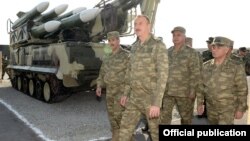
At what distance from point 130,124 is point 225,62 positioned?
1233mm

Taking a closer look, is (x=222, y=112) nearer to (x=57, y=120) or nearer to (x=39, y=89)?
(x=57, y=120)

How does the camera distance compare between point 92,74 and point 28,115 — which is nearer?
point 28,115

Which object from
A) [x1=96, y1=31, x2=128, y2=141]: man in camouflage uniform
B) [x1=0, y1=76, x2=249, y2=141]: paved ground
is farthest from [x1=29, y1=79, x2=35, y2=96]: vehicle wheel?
[x1=96, y1=31, x2=128, y2=141]: man in camouflage uniform

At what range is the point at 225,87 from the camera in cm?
372

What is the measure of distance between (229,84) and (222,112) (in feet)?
1.02

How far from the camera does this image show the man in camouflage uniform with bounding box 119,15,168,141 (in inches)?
145

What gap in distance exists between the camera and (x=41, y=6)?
12.8m

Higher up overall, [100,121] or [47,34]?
[47,34]

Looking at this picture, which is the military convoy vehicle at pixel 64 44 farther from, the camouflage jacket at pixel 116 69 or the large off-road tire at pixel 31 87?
the camouflage jacket at pixel 116 69

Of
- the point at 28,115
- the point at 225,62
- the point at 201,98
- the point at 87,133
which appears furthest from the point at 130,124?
the point at 28,115

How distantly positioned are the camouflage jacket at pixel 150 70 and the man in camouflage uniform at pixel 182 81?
111cm

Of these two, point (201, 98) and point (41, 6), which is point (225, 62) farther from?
point (41, 6)

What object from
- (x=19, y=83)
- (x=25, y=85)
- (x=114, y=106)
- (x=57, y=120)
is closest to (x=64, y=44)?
(x=57, y=120)

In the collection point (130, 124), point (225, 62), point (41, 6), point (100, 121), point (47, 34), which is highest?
point (41, 6)
